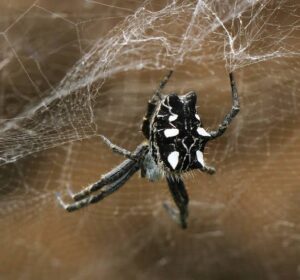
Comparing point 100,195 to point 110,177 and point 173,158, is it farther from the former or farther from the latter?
point 173,158

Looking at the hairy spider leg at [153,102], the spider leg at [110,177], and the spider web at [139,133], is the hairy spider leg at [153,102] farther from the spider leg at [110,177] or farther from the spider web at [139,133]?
the spider leg at [110,177]

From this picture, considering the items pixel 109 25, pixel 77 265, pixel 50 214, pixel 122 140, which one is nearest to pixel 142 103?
pixel 122 140

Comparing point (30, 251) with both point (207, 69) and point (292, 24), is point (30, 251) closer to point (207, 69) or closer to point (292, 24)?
point (207, 69)

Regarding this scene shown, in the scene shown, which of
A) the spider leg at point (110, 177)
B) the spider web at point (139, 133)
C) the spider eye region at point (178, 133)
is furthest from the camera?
the spider leg at point (110, 177)


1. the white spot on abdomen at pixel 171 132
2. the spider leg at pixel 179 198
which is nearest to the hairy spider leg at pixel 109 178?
the spider leg at pixel 179 198

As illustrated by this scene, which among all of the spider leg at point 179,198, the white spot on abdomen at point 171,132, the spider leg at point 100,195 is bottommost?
the spider leg at point 179,198

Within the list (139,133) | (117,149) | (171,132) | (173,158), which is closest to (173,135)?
(171,132)
